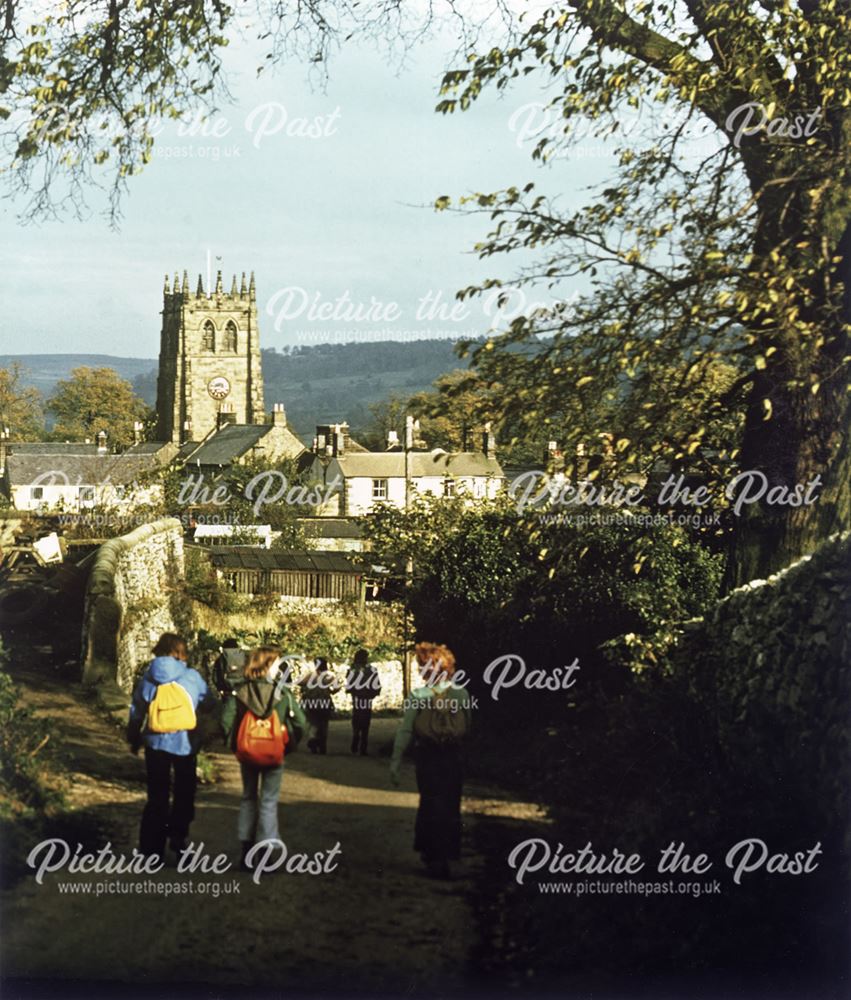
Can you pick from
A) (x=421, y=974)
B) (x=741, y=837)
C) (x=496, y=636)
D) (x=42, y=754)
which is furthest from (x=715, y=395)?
(x=42, y=754)

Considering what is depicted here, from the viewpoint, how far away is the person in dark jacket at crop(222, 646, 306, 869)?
32.3 ft

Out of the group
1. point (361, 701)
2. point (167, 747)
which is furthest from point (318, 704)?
point (167, 747)

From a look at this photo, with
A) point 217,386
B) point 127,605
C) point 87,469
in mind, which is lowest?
point 127,605

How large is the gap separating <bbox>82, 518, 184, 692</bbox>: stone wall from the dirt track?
1.35 metres

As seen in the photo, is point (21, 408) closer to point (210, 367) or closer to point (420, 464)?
point (210, 367)

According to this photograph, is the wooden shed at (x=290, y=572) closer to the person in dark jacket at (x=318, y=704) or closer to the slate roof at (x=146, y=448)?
the person in dark jacket at (x=318, y=704)

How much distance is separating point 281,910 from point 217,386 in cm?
2259

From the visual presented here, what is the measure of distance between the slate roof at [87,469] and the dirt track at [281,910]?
5563 mm

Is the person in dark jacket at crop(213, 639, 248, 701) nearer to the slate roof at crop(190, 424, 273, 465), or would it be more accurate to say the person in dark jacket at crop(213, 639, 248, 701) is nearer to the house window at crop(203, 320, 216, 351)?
the slate roof at crop(190, 424, 273, 465)

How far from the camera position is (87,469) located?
16734 mm

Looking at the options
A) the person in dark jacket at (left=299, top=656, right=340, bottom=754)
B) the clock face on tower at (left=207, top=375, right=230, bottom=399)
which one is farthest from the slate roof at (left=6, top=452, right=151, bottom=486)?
the clock face on tower at (left=207, top=375, right=230, bottom=399)

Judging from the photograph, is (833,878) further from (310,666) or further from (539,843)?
(310,666)

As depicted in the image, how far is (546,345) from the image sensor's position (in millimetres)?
11398

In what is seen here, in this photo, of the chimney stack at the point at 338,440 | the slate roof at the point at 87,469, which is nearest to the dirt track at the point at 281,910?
the slate roof at the point at 87,469
